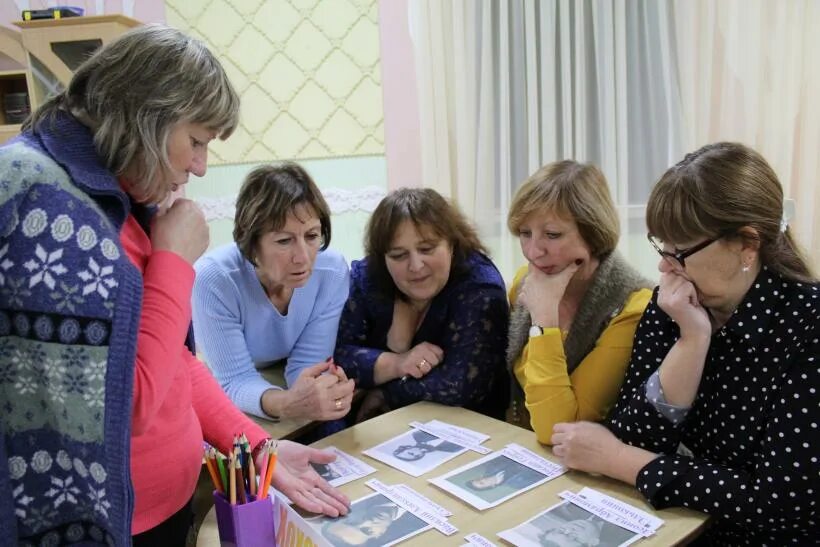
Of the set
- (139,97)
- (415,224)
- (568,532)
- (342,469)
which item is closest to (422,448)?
(342,469)

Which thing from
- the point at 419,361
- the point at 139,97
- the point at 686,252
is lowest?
the point at 419,361

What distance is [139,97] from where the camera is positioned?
2.77 feet

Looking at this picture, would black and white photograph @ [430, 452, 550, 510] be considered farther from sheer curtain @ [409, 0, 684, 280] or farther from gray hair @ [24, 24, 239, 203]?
sheer curtain @ [409, 0, 684, 280]

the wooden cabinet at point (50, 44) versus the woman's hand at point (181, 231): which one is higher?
the wooden cabinet at point (50, 44)

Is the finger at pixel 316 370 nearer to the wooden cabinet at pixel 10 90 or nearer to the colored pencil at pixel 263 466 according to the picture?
the colored pencil at pixel 263 466

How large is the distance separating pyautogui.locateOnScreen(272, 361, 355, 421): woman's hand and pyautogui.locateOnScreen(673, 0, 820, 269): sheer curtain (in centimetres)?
190

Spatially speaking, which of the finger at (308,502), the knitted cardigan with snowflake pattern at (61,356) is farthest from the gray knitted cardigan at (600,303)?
the knitted cardigan with snowflake pattern at (61,356)

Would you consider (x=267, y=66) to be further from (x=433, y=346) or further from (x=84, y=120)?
(x=84, y=120)

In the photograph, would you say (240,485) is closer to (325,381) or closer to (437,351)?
(325,381)

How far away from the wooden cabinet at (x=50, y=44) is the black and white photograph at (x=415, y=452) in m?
2.26

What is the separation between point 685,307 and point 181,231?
900mm

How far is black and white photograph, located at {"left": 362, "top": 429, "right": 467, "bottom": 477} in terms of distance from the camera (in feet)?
4.17

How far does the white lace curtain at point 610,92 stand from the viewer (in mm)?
2480

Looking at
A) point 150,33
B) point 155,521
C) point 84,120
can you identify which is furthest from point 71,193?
point 155,521
